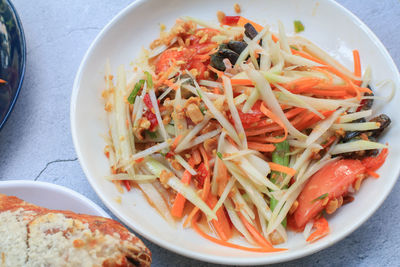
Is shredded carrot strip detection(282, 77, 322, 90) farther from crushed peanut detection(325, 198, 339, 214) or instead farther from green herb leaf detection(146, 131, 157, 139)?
green herb leaf detection(146, 131, 157, 139)

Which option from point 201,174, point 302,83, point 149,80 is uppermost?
point 302,83

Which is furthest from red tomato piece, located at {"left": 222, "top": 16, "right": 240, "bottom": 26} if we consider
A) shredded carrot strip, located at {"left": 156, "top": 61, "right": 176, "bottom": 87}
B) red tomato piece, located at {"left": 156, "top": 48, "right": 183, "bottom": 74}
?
Result: shredded carrot strip, located at {"left": 156, "top": 61, "right": 176, "bottom": 87}

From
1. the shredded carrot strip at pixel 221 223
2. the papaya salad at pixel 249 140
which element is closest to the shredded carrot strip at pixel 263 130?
the papaya salad at pixel 249 140

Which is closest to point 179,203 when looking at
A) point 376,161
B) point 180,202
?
point 180,202

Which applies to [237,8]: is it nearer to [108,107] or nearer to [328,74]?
[328,74]

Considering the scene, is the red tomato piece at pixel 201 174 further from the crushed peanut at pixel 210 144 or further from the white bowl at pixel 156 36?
the white bowl at pixel 156 36

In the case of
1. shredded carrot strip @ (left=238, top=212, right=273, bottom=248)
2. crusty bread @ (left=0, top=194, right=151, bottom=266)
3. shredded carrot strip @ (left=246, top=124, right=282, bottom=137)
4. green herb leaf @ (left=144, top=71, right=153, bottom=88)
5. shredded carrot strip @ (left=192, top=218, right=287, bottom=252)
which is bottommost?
shredded carrot strip @ (left=192, top=218, right=287, bottom=252)
